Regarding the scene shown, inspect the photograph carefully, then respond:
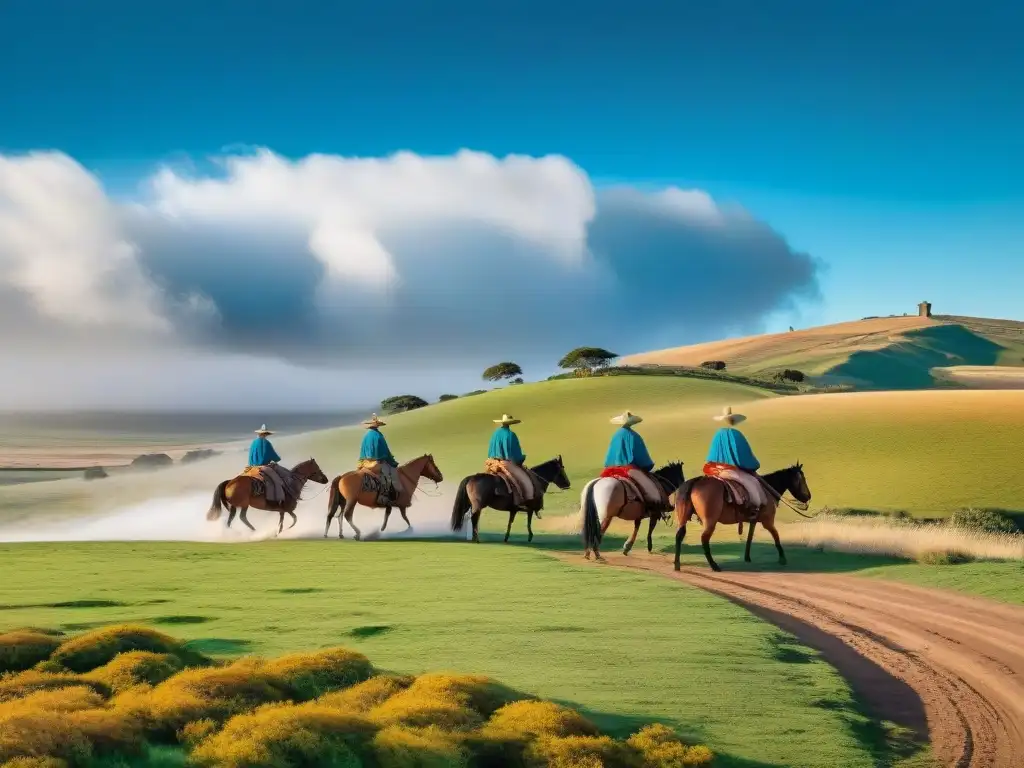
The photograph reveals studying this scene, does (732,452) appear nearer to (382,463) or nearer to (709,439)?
(382,463)

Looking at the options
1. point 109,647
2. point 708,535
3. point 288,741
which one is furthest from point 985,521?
point 288,741

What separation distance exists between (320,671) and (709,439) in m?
40.4

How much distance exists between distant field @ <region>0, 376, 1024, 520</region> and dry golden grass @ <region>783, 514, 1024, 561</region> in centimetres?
586

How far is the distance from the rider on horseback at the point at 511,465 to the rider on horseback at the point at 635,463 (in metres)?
3.67

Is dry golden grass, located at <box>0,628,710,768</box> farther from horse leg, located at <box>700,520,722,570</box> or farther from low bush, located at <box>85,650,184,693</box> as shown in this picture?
horse leg, located at <box>700,520,722,570</box>

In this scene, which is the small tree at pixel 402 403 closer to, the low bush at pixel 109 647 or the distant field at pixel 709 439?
the distant field at pixel 709 439

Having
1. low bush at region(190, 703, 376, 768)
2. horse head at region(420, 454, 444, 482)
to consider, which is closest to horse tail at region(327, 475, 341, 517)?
horse head at region(420, 454, 444, 482)

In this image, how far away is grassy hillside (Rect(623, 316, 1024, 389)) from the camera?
108 m

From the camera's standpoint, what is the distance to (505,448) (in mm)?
26984

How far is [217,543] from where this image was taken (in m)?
26.1

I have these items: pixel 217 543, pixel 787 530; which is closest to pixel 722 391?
pixel 787 530

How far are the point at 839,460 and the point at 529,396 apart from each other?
28915 mm

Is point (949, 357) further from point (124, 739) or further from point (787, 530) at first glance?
point (124, 739)

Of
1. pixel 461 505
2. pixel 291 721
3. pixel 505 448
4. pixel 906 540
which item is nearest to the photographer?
pixel 291 721
